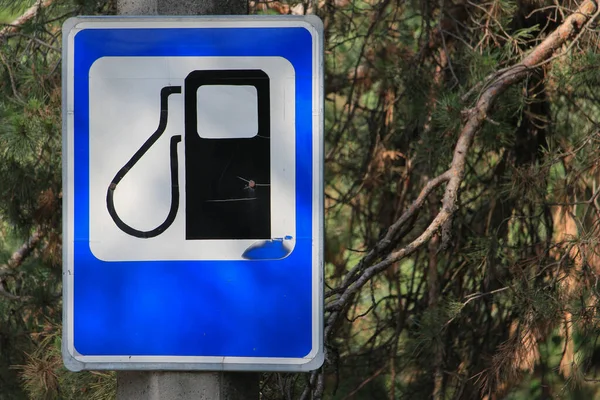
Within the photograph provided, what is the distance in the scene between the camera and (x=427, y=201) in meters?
3.48

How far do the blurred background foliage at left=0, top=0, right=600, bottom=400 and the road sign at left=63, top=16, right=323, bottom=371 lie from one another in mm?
1135

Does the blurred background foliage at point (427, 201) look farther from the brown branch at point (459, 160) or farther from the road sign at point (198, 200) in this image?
the road sign at point (198, 200)

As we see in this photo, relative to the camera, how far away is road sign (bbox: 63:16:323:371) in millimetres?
1474

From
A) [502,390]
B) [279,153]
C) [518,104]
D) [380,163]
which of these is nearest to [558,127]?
[518,104]

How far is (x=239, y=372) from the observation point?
4.84 feet

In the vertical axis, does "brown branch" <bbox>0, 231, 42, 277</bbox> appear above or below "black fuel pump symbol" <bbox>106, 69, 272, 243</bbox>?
below

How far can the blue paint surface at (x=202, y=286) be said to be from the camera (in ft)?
4.83

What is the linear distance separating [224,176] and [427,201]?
2.09m

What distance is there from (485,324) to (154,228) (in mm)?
2183

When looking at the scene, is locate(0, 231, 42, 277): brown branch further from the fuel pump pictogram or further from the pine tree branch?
the fuel pump pictogram

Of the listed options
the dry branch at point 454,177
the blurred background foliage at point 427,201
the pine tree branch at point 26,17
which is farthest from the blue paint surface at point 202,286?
the pine tree branch at point 26,17

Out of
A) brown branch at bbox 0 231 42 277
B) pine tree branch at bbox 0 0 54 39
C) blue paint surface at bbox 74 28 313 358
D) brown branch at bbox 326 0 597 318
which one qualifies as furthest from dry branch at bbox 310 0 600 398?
pine tree branch at bbox 0 0 54 39

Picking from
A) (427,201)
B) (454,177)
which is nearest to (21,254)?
(427,201)

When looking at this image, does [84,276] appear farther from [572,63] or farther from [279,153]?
[572,63]
